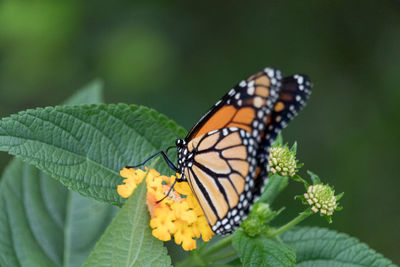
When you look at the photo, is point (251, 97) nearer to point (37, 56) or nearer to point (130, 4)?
point (37, 56)

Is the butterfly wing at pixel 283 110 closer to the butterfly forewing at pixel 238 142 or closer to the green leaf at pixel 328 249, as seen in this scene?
the butterfly forewing at pixel 238 142

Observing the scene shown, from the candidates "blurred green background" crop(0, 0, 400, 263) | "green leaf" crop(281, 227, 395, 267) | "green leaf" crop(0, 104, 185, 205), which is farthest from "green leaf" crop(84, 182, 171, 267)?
"blurred green background" crop(0, 0, 400, 263)

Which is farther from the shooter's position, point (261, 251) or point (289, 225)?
point (289, 225)

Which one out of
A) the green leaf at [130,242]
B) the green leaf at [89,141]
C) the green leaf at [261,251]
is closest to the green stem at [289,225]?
the green leaf at [261,251]

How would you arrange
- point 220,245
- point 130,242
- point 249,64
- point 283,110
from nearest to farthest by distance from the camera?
1. point 130,242
2. point 283,110
3. point 220,245
4. point 249,64

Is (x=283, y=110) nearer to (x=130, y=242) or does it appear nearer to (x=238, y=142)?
(x=238, y=142)

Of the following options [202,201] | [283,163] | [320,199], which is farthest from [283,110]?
[202,201]
